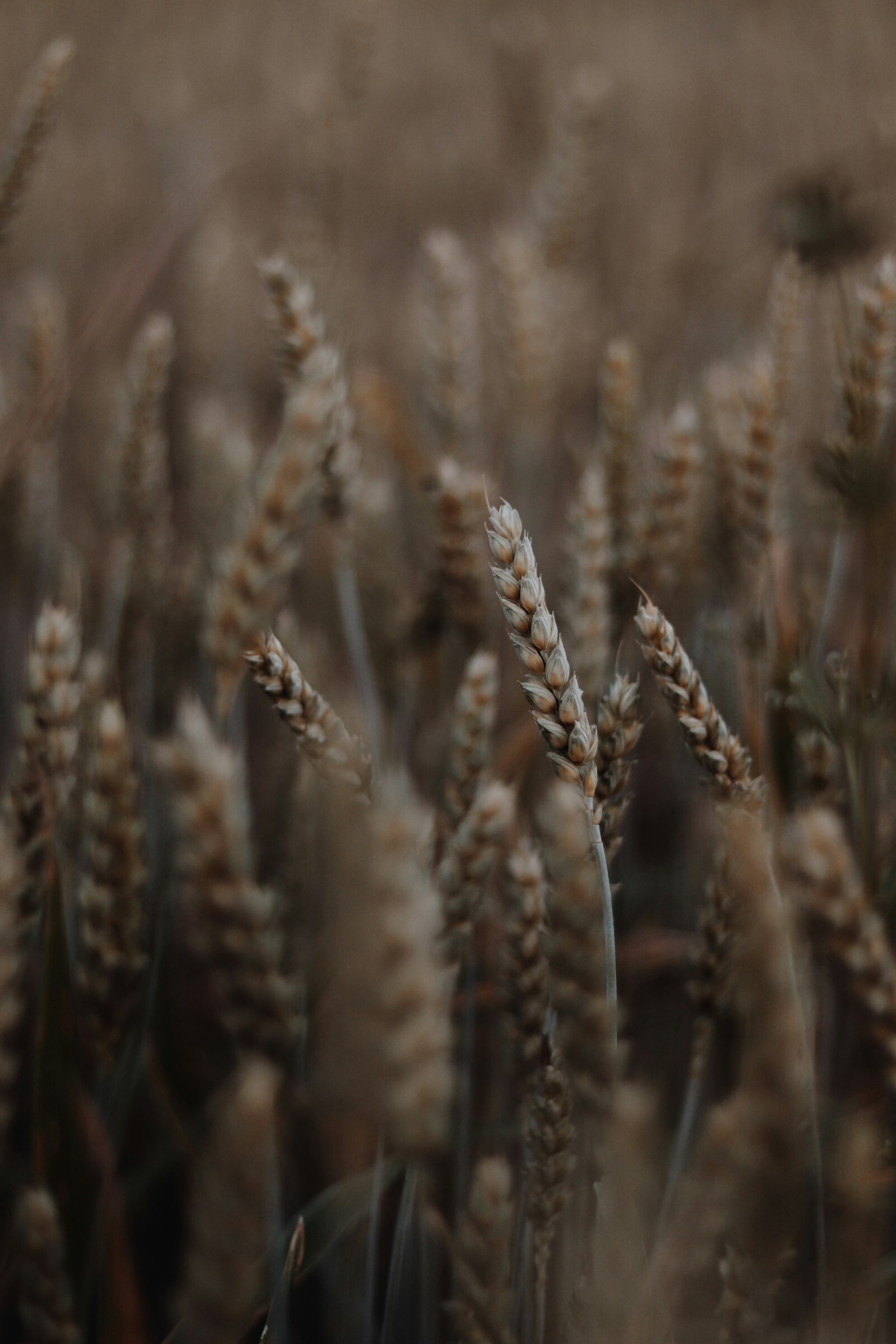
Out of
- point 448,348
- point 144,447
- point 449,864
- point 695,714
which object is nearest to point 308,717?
point 449,864

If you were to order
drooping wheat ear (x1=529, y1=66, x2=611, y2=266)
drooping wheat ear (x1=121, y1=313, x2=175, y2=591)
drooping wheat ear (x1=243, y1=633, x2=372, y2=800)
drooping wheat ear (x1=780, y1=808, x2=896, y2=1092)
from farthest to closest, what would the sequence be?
drooping wheat ear (x1=529, y1=66, x2=611, y2=266)
drooping wheat ear (x1=121, y1=313, x2=175, y2=591)
drooping wheat ear (x1=243, y1=633, x2=372, y2=800)
drooping wheat ear (x1=780, y1=808, x2=896, y2=1092)

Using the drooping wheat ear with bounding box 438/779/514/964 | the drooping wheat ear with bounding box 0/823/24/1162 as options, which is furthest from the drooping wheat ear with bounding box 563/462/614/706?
the drooping wheat ear with bounding box 0/823/24/1162

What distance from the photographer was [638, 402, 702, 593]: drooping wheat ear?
0.91 m

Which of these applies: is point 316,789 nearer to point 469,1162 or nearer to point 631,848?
point 469,1162

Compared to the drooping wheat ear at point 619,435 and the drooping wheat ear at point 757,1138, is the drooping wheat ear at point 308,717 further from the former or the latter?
the drooping wheat ear at point 619,435

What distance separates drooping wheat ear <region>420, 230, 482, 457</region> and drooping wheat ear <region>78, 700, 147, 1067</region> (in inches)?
27.1

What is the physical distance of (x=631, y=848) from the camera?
3.93 feet

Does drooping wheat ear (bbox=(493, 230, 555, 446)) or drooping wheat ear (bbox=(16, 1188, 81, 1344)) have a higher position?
drooping wheat ear (bbox=(493, 230, 555, 446))

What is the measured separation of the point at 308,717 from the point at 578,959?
0.75 ft

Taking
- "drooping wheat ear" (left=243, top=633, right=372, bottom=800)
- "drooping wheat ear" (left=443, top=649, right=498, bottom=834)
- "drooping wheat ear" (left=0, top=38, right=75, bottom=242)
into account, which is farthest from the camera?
"drooping wheat ear" (left=0, top=38, right=75, bottom=242)

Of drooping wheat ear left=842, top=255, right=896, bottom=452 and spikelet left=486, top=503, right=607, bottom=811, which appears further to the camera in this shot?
drooping wheat ear left=842, top=255, right=896, bottom=452

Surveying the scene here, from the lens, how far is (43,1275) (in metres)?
0.53

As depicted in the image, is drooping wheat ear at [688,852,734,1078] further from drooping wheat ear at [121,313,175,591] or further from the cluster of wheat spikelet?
drooping wheat ear at [121,313,175,591]

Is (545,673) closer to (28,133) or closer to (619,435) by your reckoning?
(619,435)
